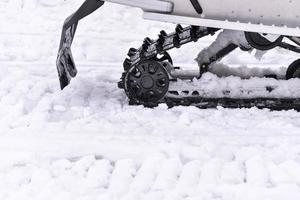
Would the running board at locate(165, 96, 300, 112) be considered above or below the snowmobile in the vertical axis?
below

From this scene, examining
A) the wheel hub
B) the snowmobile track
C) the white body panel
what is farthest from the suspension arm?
the white body panel

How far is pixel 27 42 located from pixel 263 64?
2214 mm

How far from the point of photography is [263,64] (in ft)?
18.1

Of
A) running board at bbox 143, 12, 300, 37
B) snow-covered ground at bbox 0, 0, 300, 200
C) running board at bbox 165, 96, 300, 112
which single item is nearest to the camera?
snow-covered ground at bbox 0, 0, 300, 200

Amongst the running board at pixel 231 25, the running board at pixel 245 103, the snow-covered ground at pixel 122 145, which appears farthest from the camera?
the running board at pixel 245 103

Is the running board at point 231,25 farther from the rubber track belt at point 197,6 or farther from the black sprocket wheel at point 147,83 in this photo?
the black sprocket wheel at point 147,83

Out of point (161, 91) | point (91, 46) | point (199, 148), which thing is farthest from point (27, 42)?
point (199, 148)

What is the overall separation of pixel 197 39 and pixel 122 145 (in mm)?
1107

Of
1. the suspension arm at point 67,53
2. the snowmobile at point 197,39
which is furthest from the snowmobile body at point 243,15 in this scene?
the suspension arm at point 67,53

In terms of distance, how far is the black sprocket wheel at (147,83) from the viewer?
14.6ft

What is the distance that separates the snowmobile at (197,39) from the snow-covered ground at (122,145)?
149mm

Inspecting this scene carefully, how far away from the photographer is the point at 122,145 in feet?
12.2

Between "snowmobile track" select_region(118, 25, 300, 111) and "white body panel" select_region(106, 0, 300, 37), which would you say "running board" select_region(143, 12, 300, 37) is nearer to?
"white body panel" select_region(106, 0, 300, 37)

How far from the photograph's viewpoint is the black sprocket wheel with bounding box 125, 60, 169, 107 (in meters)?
4.45
